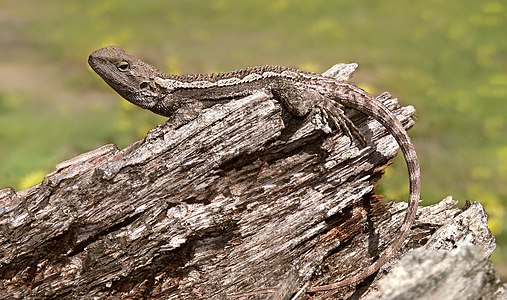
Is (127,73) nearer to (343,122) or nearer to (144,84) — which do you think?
(144,84)

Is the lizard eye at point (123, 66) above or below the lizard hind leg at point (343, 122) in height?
above

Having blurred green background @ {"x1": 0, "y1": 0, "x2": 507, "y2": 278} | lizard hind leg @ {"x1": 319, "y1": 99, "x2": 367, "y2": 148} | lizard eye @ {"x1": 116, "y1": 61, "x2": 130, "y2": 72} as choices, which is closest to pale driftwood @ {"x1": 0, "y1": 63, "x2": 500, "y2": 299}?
lizard hind leg @ {"x1": 319, "y1": 99, "x2": 367, "y2": 148}

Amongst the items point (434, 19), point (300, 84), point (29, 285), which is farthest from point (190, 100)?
point (434, 19)

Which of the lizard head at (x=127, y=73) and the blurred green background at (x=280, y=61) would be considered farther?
the blurred green background at (x=280, y=61)

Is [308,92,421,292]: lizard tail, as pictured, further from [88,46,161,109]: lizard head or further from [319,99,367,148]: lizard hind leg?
[88,46,161,109]: lizard head

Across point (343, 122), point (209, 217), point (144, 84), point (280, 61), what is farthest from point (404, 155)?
point (280, 61)

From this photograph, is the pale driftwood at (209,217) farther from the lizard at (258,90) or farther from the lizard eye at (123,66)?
the lizard eye at (123,66)

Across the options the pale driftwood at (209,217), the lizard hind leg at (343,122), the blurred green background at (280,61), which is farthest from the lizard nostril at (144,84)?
the blurred green background at (280,61)
